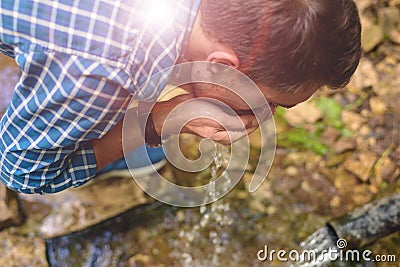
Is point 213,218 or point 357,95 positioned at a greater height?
point 357,95

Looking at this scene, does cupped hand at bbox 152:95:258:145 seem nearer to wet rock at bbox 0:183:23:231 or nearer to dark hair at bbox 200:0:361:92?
dark hair at bbox 200:0:361:92

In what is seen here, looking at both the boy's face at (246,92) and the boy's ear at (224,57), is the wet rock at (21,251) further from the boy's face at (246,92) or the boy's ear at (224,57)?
the boy's ear at (224,57)

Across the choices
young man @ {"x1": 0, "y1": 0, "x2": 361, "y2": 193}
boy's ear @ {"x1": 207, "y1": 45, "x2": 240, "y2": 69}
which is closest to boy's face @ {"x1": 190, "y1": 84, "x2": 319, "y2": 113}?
young man @ {"x1": 0, "y1": 0, "x2": 361, "y2": 193}

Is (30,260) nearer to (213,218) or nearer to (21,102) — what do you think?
(213,218)

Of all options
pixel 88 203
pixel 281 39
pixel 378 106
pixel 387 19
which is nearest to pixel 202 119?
pixel 281 39

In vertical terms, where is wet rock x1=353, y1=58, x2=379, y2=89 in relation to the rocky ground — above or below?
above

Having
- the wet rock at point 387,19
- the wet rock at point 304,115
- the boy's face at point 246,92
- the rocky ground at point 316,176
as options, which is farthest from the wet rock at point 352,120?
the boy's face at point 246,92

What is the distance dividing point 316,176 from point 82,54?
5.74 feet

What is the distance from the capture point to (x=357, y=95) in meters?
2.79

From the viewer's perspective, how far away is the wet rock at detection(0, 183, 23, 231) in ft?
7.49

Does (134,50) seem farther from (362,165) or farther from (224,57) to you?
(362,165)

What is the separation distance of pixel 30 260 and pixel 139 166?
0.62 metres

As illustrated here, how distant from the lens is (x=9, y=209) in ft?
7.55

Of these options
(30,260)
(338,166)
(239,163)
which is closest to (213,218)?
(239,163)
